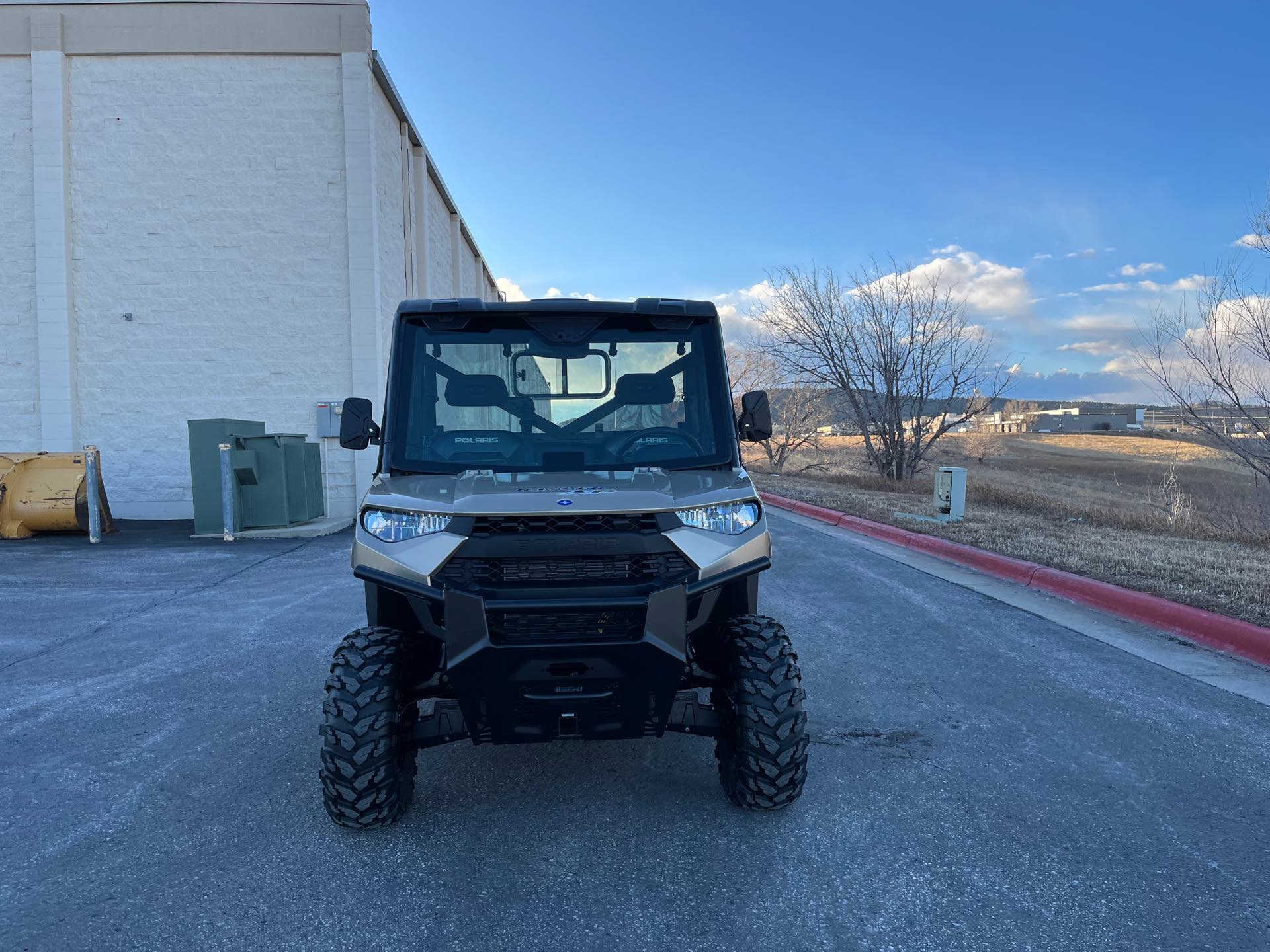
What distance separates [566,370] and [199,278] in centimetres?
1419

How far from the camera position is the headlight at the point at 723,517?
296 cm

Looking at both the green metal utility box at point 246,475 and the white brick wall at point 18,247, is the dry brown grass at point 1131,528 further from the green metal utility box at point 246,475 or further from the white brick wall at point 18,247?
the white brick wall at point 18,247

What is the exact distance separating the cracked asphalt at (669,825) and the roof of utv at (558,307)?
84.1 inches

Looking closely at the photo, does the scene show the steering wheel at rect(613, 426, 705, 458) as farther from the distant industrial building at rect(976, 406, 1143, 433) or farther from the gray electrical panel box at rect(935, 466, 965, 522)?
the distant industrial building at rect(976, 406, 1143, 433)

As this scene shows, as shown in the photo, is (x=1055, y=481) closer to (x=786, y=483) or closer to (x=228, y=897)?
(x=786, y=483)

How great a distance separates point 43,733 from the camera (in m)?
4.24

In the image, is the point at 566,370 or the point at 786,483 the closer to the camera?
the point at 566,370

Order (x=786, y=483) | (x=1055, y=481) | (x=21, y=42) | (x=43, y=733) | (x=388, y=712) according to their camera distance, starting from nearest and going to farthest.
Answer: (x=388, y=712), (x=43, y=733), (x=21, y=42), (x=786, y=483), (x=1055, y=481)

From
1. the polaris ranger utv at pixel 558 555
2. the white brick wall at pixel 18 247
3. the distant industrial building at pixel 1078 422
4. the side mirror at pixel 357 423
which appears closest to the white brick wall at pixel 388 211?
the white brick wall at pixel 18 247

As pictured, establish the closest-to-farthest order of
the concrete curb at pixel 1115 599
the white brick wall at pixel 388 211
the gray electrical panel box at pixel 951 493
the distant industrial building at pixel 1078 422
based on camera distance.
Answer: the concrete curb at pixel 1115 599 < the gray electrical panel box at pixel 951 493 < the white brick wall at pixel 388 211 < the distant industrial building at pixel 1078 422

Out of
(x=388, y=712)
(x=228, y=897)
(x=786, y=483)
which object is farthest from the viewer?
(x=786, y=483)

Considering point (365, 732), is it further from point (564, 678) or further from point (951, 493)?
point (951, 493)

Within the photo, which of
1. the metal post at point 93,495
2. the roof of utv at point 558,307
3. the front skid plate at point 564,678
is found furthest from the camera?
the metal post at point 93,495

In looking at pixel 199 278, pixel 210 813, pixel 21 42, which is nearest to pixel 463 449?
pixel 210 813
